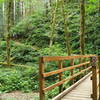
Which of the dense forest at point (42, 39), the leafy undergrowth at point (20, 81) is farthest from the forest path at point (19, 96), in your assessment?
the leafy undergrowth at point (20, 81)

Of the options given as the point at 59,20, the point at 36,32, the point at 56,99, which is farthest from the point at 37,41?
the point at 56,99

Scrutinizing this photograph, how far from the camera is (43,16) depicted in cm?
2700

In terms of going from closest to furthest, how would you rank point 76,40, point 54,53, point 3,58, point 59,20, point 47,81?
point 47,81 < point 54,53 < point 3,58 < point 76,40 < point 59,20

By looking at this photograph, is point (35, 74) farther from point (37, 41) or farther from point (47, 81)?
point (37, 41)

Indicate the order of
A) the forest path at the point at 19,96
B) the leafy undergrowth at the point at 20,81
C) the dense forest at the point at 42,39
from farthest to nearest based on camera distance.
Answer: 1. the dense forest at the point at 42,39
2. the leafy undergrowth at the point at 20,81
3. the forest path at the point at 19,96

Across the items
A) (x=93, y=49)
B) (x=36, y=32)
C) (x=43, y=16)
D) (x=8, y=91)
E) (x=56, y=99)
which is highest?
(x=43, y=16)

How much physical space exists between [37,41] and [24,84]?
11768 millimetres

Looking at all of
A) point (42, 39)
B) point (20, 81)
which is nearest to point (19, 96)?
point (20, 81)

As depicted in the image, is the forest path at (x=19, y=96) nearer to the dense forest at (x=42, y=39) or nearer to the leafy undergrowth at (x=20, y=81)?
the dense forest at (x=42, y=39)

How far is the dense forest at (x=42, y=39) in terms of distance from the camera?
12.0 m

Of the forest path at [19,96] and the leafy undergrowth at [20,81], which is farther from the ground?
the leafy undergrowth at [20,81]

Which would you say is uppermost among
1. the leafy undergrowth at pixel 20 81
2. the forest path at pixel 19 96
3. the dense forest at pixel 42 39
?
the dense forest at pixel 42 39

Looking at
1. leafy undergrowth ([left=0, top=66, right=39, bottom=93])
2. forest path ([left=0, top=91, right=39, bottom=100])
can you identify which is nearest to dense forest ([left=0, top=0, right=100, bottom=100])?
leafy undergrowth ([left=0, top=66, right=39, bottom=93])

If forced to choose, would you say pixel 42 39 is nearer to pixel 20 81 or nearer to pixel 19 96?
pixel 20 81
